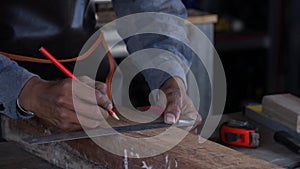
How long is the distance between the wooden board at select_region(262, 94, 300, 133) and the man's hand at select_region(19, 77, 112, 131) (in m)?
0.45

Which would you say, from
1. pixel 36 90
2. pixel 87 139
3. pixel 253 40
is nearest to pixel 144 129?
pixel 87 139

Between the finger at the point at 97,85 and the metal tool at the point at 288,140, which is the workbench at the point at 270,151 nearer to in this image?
the metal tool at the point at 288,140

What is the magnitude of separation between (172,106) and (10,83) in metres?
0.33

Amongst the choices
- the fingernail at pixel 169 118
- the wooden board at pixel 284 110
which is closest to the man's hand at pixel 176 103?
the fingernail at pixel 169 118

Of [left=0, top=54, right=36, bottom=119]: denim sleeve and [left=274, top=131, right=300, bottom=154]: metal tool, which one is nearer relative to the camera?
[left=0, top=54, right=36, bottom=119]: denim sleeve

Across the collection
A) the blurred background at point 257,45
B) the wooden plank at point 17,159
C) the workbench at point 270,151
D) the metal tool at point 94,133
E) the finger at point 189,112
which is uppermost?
the metal tool at point 94,133

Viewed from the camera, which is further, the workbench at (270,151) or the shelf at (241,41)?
the shelf at (241,41)

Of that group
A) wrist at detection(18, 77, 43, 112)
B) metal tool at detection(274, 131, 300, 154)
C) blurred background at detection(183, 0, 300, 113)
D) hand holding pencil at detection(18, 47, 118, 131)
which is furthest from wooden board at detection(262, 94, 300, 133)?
blurred background at detection(183, 0, 300, 113)

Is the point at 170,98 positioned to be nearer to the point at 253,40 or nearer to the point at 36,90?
the point at 36,90

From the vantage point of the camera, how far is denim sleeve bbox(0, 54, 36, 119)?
50.7 inches

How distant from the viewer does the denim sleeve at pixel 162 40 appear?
151 cm

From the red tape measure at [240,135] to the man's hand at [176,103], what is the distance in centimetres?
9

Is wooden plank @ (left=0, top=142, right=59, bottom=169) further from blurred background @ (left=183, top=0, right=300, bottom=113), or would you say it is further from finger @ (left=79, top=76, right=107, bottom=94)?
blurred background @ (left=183, top=0, right=300, bottom=113)

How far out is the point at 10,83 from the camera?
1.29 m
